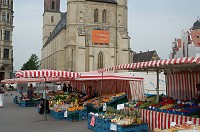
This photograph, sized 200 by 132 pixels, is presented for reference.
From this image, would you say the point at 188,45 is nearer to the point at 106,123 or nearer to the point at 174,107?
the point at 174,107

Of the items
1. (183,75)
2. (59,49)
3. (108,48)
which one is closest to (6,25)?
(59,49)

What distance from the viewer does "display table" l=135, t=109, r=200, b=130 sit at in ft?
27.2

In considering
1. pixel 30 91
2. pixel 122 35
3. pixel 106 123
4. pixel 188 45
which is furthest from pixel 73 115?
pixel 122 35

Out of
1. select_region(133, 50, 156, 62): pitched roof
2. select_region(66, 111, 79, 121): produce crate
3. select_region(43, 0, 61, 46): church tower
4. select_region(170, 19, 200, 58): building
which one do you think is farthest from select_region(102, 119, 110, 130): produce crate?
select_region(43, 0, 61, 46): church tower

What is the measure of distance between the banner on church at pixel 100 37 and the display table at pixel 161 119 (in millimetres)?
42278

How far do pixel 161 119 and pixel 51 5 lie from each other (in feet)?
277

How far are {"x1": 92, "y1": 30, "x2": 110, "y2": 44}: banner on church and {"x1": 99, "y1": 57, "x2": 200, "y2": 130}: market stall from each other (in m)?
38.7

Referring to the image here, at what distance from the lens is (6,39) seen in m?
49.4

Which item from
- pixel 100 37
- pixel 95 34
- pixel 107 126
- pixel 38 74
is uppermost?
pixel 95 34

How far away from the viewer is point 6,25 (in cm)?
4928

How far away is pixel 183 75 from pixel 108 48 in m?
40.2

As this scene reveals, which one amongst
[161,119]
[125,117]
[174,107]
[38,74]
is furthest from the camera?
[38,74]

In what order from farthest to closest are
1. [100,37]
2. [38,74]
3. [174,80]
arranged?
[100,37]
[174,80]
[38,74]

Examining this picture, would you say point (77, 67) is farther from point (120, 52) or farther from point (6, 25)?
point (6, 25)
